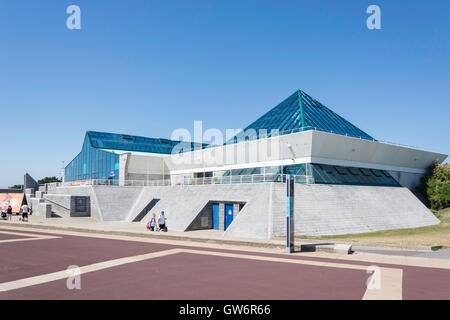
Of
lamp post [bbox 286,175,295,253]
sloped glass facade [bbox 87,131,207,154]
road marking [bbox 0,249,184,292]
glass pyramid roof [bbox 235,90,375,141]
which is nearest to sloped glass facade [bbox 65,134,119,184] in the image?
sloped glass facade [bbox 87,131,207,154]

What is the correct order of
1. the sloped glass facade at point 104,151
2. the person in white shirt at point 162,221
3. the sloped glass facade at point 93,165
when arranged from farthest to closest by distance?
the sloped glass facade at point 104,151
the sloped glass facade at point 93,165
the person in white shirt at point 162,221

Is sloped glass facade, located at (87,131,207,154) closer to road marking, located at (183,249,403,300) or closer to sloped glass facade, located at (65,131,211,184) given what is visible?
sloped glass facade, located at (65,131,211,184)

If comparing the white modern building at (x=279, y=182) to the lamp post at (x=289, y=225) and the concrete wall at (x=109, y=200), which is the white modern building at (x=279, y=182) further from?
the lamp post at (x=289, y=225)

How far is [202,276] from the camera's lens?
1141 centimetres

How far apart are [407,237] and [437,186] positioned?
22903 mm

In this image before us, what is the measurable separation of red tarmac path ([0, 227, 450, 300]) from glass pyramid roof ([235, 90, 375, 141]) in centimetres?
1873

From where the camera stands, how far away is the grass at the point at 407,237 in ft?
64.1

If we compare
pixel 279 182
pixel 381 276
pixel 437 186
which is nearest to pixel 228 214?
pixel 279 182

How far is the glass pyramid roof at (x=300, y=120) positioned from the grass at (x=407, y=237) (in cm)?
1051

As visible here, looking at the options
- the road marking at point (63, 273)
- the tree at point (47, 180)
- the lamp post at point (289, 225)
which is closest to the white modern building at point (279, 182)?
the lamp post at point (289, 225)

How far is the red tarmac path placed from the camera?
939 cm

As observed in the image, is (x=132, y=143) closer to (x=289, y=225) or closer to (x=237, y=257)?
(x=289, y=225)
